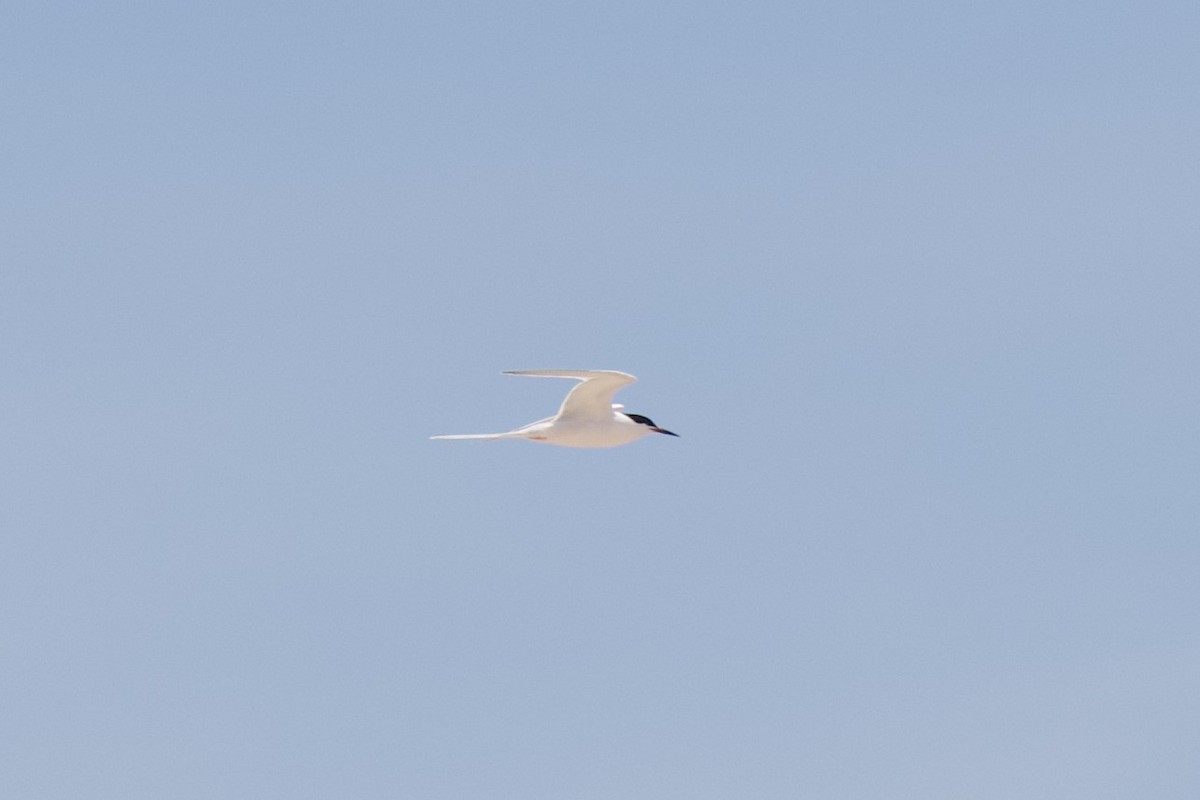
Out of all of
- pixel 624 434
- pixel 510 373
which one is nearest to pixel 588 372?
pixel 510 373

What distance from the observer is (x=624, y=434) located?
35.0m

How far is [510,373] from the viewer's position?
28.1 metres

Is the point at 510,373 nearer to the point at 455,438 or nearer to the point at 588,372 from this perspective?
the point at 588,372

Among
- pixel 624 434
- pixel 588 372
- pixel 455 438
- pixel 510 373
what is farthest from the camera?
pixel 624 434

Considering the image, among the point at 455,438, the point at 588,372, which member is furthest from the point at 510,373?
the point at 455,438

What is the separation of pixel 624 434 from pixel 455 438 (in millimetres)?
3455

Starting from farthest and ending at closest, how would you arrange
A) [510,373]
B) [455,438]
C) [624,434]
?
[624,434] < [455,438] < [510,373]

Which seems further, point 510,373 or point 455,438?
point 455,438

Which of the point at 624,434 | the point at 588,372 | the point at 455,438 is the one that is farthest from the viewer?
the point at 624,434

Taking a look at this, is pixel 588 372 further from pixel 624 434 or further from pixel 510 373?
pixel 624 434

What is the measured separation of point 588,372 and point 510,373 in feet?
8.13

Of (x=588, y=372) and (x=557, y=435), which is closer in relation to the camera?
Answer: (x=588, y=372)

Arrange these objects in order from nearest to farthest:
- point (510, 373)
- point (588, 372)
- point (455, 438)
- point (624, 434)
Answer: point (510, 373)
point (588, 372)
point (455, 438)
point (624, 434)

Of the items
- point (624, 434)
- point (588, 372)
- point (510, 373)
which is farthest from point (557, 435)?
point (510, 373)
